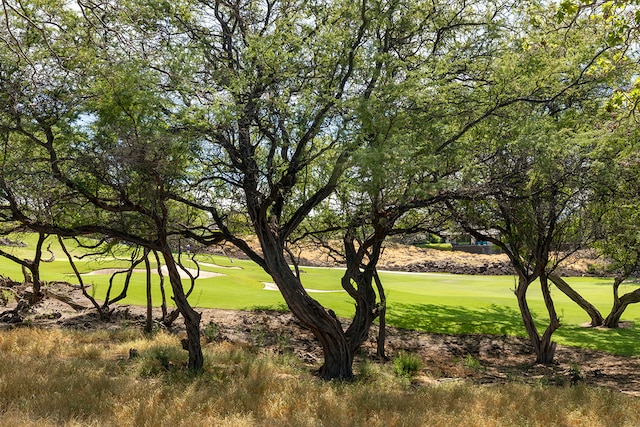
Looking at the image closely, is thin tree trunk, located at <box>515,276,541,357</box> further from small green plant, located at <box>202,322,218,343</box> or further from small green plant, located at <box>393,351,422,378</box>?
small green plant, located at <box>202,322,218,343</box>

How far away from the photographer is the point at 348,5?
35.0ft

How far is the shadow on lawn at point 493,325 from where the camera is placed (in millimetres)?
17641

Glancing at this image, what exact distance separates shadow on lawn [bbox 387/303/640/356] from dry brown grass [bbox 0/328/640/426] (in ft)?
29.5

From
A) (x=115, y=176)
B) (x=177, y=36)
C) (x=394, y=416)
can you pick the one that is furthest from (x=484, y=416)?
(x=177, y=36)

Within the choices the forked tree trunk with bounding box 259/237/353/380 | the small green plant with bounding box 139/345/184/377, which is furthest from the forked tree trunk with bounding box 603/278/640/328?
the small green plant with bounding box 139/345/184/377

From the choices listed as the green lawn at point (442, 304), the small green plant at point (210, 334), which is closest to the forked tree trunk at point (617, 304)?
the green lawn at point (442, 304)

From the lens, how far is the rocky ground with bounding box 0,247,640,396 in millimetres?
13156

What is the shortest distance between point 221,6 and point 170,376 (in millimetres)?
8692

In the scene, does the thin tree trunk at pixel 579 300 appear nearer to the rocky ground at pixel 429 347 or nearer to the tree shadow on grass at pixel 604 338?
the tree shadow on grass at pixel 604 338

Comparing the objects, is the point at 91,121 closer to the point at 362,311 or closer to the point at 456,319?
the point at 362,311

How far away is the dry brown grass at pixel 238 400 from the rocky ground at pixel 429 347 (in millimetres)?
3215

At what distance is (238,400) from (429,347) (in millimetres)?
10930

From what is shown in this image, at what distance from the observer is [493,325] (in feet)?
66.9

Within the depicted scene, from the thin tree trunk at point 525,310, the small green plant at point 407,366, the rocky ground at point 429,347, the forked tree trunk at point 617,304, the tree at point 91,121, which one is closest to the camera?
the tree at point 91,121
